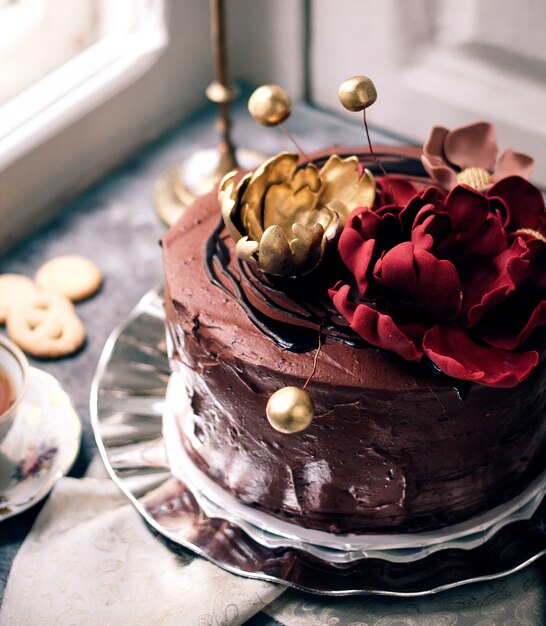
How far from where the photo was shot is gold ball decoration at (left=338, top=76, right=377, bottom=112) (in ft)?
2.86

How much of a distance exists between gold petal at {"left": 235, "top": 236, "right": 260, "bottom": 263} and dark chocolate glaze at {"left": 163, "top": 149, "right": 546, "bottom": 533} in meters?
0.07

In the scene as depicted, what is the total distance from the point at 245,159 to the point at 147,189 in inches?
7.6

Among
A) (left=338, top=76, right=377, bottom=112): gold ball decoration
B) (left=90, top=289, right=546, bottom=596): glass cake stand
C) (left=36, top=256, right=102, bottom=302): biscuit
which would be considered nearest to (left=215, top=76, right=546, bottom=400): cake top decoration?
(left=338, top=76, right=377, bottom=112): gold ball decoration

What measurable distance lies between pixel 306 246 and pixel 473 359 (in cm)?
20

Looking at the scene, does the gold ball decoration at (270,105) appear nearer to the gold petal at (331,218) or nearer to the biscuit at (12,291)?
the gold petal at (331,218)

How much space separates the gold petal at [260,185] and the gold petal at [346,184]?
0.14 feet

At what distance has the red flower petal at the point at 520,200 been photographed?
95cm

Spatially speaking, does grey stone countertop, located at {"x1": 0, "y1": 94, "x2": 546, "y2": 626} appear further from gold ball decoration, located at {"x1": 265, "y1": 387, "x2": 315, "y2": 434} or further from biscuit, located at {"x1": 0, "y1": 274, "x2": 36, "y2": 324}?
gold ball decoration, located at {"x1": 265, "y1": 387, "x2": 315, "y2": 434}

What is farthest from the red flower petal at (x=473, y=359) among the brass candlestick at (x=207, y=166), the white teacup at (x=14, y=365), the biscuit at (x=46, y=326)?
the brass candlestick at (x=207, y=166)

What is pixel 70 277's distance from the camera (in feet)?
4.78

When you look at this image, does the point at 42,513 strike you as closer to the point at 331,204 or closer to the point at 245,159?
the point at 331,204

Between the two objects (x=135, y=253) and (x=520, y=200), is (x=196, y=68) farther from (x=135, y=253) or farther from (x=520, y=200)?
(x=520, y=200)

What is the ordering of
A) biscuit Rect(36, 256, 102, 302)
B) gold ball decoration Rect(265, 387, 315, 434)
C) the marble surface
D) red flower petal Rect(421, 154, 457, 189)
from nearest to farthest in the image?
1. gold ball decoration Rect(265, 387, 315, 434)
2. red flower petal Rect(421, 154, 457, 189)
3. the marble surface
4. biscuit Rect(36, 256, 102, 302)

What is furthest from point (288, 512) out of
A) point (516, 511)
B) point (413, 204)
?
point (413, 204)
